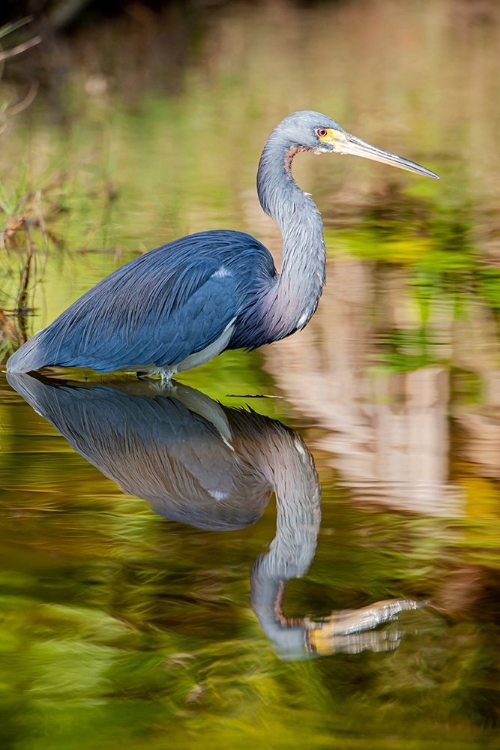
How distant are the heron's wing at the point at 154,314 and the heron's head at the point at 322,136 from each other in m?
0.59

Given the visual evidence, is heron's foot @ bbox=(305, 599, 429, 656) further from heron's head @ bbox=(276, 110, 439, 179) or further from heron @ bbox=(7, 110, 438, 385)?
heron's head @ bbox=(276, 110, 439, 179)

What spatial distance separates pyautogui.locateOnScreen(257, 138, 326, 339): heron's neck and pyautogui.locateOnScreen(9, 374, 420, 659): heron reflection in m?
0.60

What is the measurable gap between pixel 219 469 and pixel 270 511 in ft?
1.55

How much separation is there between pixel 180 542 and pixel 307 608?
0.64 meters

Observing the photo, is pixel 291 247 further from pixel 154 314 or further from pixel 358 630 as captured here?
pixel 358 630

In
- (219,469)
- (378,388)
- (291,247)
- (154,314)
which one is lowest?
(378,388)

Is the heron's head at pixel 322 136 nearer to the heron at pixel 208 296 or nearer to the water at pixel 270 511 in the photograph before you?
the heron at pixel 208 296

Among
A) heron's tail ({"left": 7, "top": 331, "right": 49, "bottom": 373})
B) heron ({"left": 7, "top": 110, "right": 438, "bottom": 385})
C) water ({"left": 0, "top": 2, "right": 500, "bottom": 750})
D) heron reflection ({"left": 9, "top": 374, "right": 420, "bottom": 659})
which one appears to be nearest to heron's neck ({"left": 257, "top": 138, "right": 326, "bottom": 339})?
heron ({"left": 7, "top": 110, "right": 438, "bottom": 385})

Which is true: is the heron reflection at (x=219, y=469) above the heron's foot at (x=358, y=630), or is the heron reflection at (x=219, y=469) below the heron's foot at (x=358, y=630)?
below

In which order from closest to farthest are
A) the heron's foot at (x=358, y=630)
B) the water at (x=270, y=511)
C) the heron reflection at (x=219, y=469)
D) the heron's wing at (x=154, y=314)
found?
1. the water at (x=270, y=511)
2. the heron's foot at (x=358, y=630)
3. the heron reflection at (x=219, y=469)
4. the heron's wing at (x=154, y=314)

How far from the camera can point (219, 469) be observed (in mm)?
4871

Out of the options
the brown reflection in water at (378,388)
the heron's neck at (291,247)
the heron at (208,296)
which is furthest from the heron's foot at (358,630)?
the heron's neck at (291,247)

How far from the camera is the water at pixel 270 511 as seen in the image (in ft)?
10.6

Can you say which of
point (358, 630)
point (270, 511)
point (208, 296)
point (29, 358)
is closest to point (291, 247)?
point (208, 296)
